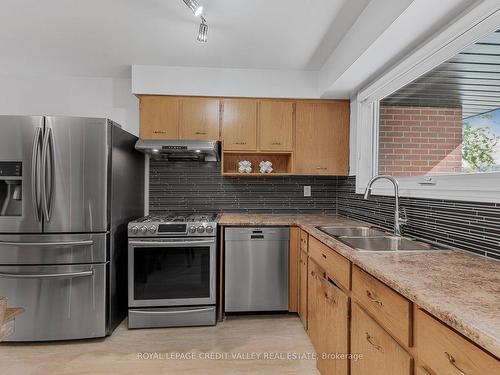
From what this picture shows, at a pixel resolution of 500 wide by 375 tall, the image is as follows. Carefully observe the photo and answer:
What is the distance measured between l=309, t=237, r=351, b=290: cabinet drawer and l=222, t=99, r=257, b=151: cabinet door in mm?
1279

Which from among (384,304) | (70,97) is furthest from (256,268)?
(70,97)

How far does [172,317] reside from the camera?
2.40 meters

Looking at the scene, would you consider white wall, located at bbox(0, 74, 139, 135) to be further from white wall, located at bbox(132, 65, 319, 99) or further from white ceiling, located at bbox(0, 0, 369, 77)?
white wall, located at bbox(132, 65, 319, 99)

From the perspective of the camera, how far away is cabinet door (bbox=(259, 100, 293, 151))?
290 centimetres

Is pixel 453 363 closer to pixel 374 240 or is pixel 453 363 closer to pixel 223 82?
pixel 374 240

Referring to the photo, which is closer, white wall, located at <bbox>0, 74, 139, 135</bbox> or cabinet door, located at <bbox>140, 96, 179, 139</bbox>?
cabinet door, located at <bbox>140, 96, 179, 139</bbox>

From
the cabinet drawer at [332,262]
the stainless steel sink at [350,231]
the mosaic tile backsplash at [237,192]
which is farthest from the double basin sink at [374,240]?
the mosaic tile backsplash at [237,192]

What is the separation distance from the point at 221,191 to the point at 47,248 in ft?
5.41

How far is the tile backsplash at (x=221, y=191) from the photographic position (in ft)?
10.2

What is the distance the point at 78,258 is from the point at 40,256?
273 millimetres

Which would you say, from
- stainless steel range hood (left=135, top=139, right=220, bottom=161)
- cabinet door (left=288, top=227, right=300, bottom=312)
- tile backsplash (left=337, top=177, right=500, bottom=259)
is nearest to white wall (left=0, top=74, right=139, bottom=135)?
stainless steel range hood (left=135, top=139, right=220, bottom=161)

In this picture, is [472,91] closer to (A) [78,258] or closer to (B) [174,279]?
(B) [174,279]

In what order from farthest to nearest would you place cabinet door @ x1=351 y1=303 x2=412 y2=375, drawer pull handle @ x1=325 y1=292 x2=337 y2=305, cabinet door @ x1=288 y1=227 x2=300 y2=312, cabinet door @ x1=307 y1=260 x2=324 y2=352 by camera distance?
cabinet door @ x1=288 y1=227 x2=300 y2=312 < cabinet door @ x1=307 y1=260 x2=324 y2=352 < drawer pull handle @ x1=325 y1=292 x2=337 y2=305 < cabinet door @ x1=351 y1=303 x2=412 y2=375

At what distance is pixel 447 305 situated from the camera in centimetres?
76
